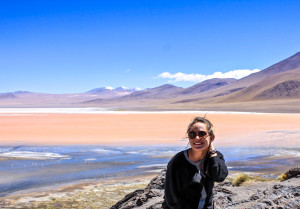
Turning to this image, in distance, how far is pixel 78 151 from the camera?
13664mm

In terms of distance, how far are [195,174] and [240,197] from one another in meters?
2.08

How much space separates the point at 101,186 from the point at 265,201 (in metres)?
5.29

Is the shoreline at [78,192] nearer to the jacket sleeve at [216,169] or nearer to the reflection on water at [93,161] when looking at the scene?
the reflection on water at [93,161]

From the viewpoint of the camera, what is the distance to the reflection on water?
9.00m

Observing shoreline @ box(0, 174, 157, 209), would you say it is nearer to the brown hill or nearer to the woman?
the woman

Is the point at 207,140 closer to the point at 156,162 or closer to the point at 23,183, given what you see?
the point at 23,183

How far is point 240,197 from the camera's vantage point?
4.01 meters

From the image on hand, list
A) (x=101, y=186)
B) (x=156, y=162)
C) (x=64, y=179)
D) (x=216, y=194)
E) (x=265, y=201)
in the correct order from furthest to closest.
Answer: (x=156, y=162) → (x=64, y=179) → (x=101, y=186) → (x=216, y=194) → (x=265, y=201)

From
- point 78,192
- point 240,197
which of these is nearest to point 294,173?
point 240,197

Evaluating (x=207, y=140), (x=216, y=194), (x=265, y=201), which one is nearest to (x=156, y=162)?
(x=216, y=194)

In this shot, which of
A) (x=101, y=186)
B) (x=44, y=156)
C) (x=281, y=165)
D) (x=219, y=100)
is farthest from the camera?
(x=219, y=100)

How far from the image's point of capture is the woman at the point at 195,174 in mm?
2160

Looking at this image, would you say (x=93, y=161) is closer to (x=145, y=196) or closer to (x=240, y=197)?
(x=145, y=196)

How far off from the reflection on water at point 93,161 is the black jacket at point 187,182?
6279 mm
